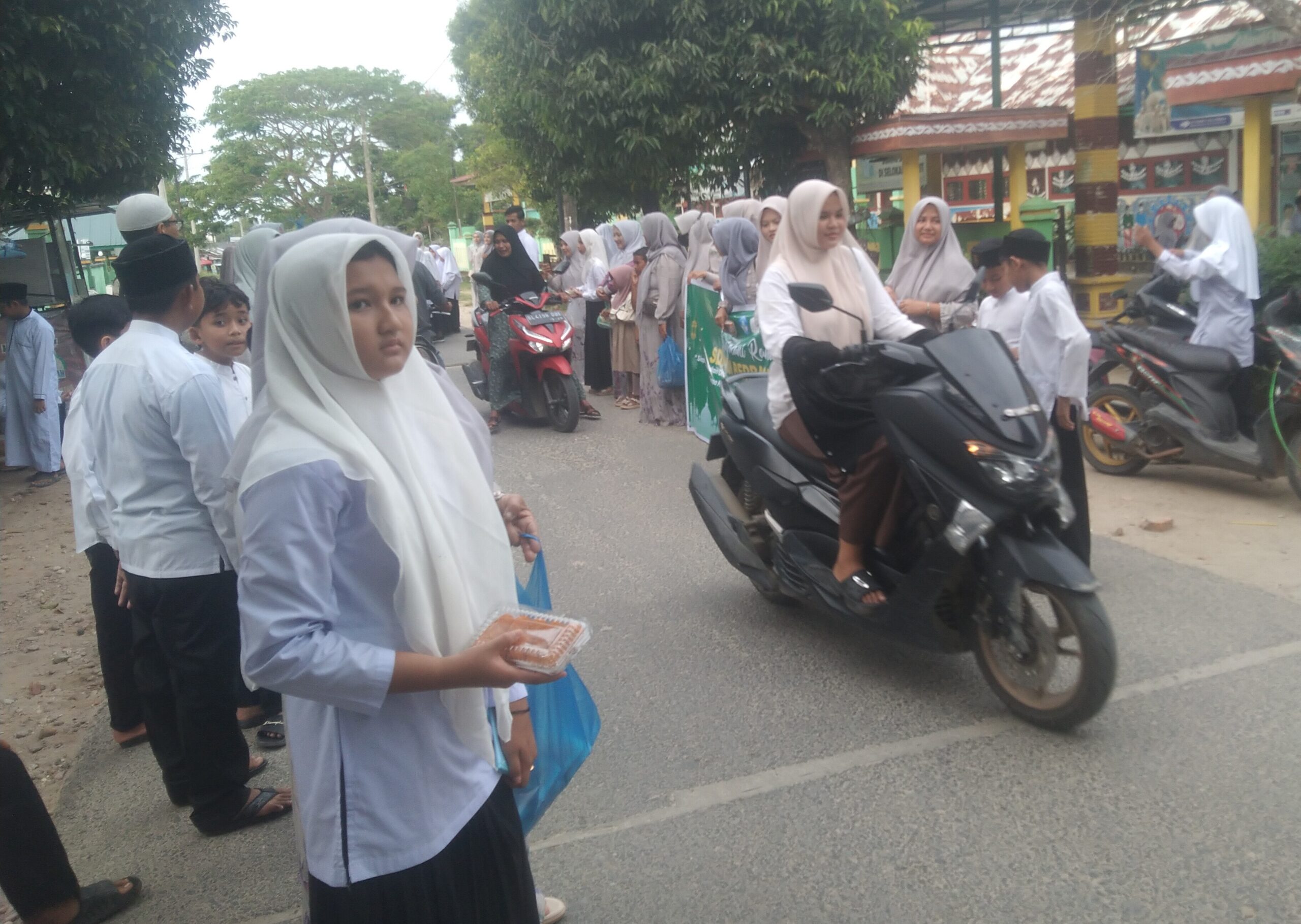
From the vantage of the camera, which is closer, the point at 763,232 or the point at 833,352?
Result: the point at 833,352

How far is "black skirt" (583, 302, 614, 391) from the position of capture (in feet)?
37.9

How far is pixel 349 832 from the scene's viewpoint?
5.74ft

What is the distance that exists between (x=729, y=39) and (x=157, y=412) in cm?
1067

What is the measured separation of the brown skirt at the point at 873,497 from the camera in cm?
394

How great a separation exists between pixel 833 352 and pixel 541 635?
250 centimetres

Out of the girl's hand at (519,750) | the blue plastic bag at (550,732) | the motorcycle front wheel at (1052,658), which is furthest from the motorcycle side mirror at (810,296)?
the girl's hand at (519,750)

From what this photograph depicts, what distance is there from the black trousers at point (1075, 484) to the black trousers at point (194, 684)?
3143 millimetres

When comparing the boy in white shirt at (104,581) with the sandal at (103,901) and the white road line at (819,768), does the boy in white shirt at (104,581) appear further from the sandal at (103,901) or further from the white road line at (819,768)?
the white road line at (819,768)

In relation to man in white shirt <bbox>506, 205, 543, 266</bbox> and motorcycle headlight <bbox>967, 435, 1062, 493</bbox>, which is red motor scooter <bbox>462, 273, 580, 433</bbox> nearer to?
man in white shirt <bbox>506, 205, 543, 266</bbox>

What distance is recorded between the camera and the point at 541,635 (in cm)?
171

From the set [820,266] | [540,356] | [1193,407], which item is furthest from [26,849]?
[540,356]

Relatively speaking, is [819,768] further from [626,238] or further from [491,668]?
[626,238]

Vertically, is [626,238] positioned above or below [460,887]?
above

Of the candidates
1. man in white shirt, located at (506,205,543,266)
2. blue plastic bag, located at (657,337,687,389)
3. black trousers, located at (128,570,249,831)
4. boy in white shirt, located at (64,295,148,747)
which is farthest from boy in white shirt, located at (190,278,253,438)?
man in white shirt, located at (506,205,543,266)
